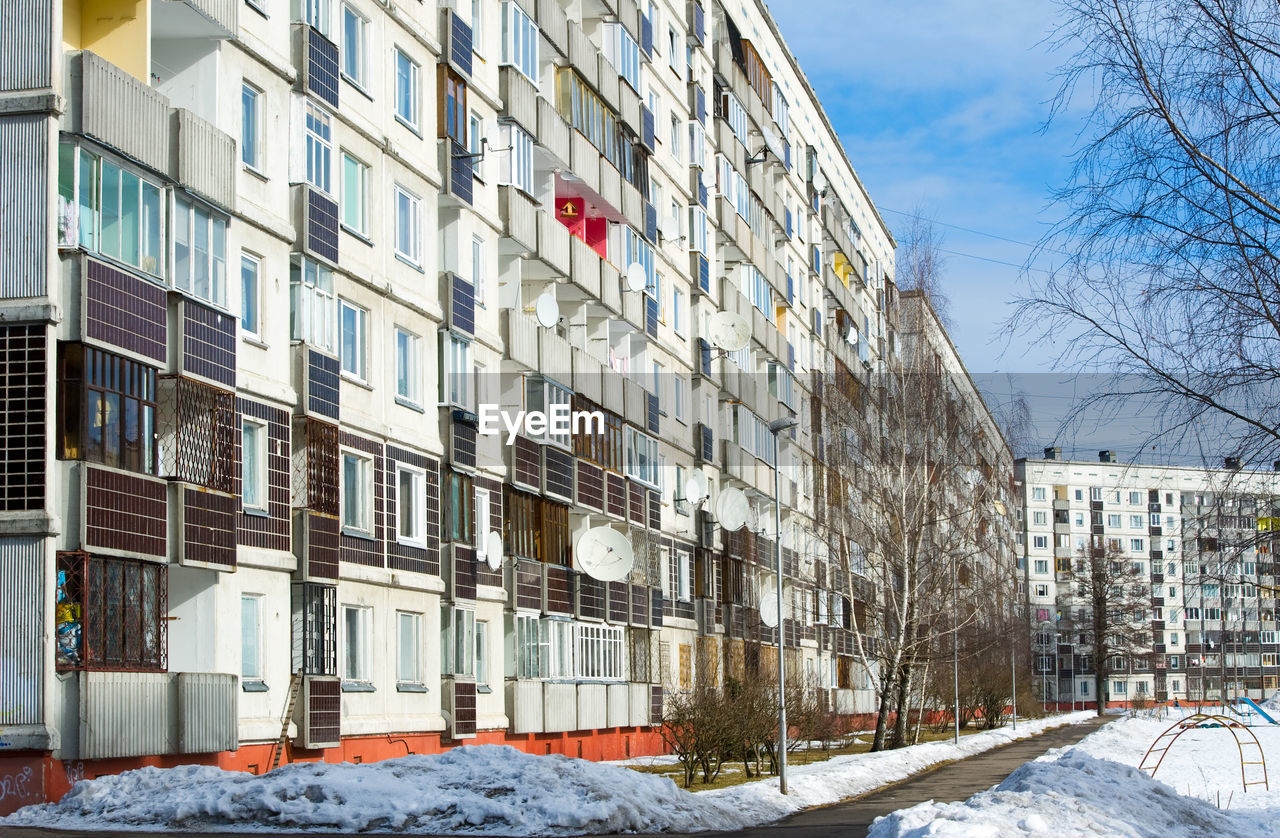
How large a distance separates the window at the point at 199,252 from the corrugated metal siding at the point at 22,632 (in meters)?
4.44

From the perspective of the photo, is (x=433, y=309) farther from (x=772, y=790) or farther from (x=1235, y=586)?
(x=1235, y=586)

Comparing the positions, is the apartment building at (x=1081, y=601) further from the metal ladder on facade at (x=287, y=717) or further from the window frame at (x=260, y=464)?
the window frame at (x=260, y=464)

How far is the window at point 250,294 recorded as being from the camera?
2362cm

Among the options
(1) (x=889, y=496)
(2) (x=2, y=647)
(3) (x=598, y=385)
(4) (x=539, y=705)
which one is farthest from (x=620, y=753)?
(2) (x=2, y=647)

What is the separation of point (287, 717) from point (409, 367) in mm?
7915

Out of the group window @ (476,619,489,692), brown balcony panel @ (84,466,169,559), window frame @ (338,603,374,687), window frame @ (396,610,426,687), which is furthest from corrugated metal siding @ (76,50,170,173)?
window @ (476,619,489,692)

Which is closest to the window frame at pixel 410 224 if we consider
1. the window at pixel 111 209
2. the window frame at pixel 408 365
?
the window frame at pixel 408 365

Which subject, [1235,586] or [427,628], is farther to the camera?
[427,628]

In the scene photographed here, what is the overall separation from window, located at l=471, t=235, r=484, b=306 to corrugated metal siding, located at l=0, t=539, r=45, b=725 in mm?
15290

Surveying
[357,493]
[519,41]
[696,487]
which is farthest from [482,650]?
[696,487]

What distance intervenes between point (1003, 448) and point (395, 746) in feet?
107

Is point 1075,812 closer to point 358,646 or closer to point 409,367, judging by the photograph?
point 358,646

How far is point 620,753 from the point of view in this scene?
40.2 meters

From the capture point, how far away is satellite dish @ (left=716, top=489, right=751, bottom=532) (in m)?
48.0
